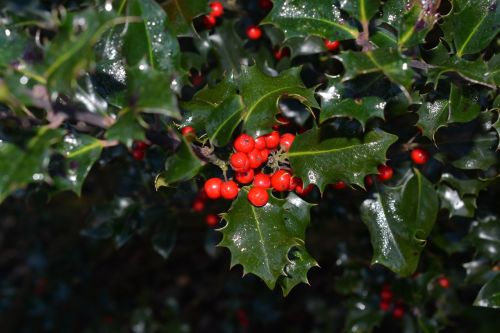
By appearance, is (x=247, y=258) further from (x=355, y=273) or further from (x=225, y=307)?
(x=225, y=307)

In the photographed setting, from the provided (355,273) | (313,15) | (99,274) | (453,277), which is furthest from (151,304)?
(313,15)

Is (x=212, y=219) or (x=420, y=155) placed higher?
(x=420, y=155)

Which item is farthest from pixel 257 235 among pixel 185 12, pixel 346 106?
pixel 185 12

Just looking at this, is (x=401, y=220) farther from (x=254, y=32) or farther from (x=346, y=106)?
(x=254, y=32)

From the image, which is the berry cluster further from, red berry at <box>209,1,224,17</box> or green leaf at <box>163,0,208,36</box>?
red berry at <box>209,1,224,17</box>

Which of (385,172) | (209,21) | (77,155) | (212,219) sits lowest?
(212,219)

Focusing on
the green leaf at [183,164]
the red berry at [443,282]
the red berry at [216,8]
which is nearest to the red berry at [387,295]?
the red berry at [443,282]
